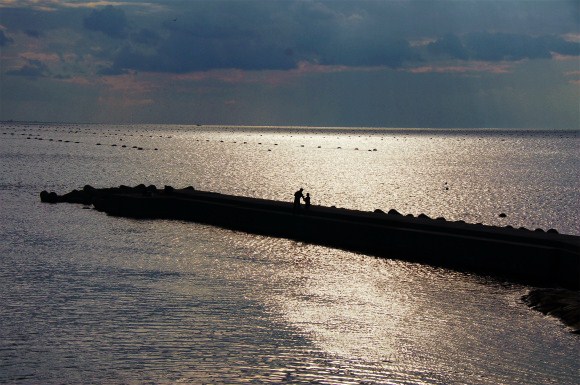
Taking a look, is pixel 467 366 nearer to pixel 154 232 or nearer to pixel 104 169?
pixel 154 232

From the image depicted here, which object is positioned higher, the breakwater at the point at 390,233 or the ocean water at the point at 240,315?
the breakwater at the point at 390,233

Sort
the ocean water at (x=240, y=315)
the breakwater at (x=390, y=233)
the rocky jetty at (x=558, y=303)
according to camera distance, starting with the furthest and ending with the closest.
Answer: the breakwater at (x=390, y=233), the rocky jetty at (x=558, y=303), the ocean water at (x=240, y=315)

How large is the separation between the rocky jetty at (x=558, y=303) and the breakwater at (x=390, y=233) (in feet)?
5.18

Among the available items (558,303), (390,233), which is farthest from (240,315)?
(390,233)

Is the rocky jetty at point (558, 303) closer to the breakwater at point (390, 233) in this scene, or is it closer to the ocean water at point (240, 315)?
the ocean water at point (240, 315)

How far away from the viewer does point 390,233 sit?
111ft

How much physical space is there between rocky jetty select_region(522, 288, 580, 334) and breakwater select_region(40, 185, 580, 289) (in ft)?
5.18

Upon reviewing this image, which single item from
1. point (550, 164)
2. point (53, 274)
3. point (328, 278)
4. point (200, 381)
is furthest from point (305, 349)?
point (550, 164)

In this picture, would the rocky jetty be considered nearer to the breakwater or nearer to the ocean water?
the ocean water

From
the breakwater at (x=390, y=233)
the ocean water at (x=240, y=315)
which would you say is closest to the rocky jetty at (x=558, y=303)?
the ocean water at (x=240, y=315)

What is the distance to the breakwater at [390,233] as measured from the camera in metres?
27.9

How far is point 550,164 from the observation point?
142375mm

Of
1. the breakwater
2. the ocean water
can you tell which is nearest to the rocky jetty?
the ocean water

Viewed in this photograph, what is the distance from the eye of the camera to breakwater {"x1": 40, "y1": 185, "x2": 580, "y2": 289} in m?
27.9
